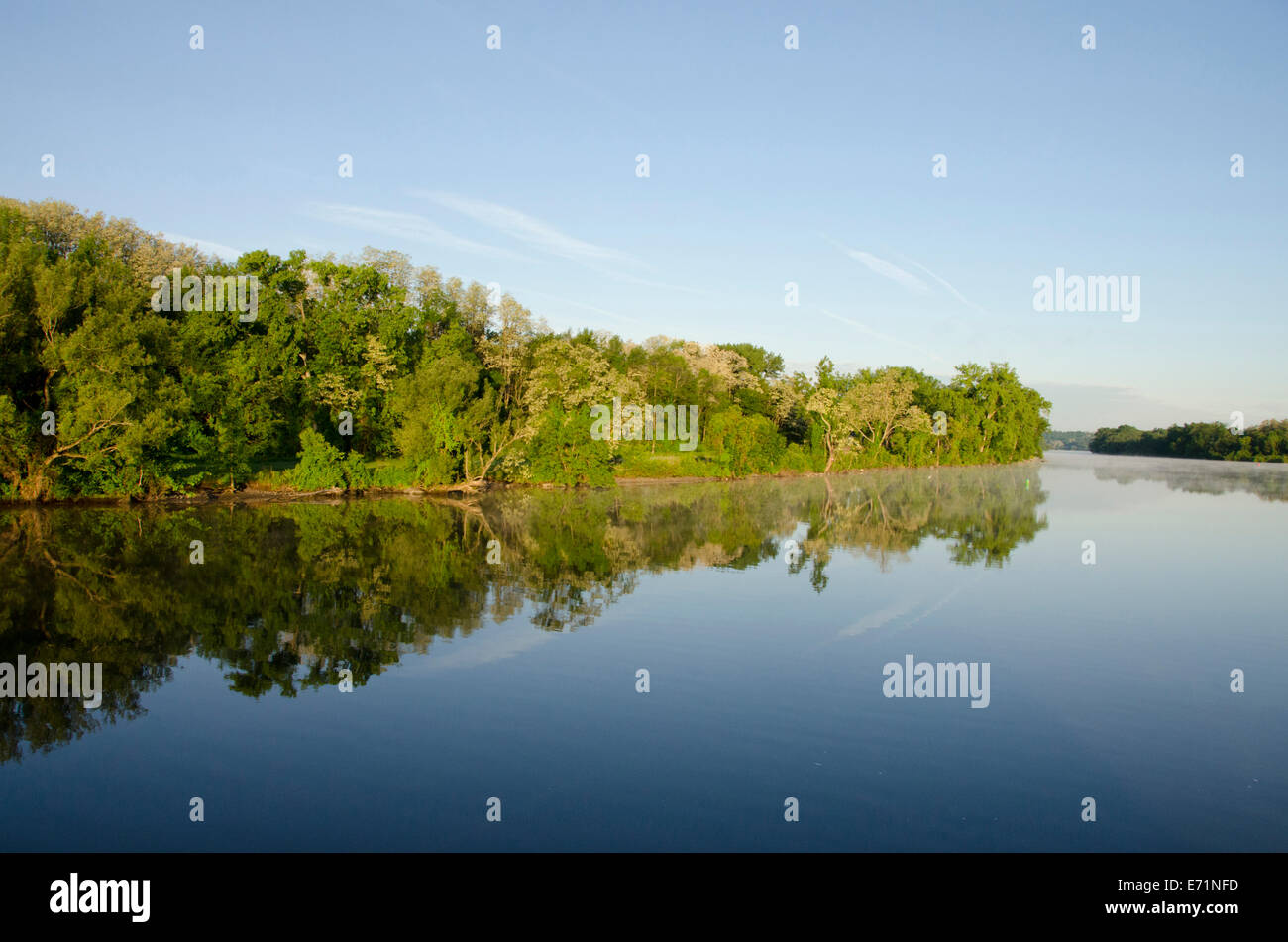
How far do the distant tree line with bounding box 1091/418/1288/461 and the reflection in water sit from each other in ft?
358

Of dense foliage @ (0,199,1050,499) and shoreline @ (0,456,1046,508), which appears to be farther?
A: shoreline @ (0,456,1046,508)

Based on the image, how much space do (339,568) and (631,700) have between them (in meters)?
11.6

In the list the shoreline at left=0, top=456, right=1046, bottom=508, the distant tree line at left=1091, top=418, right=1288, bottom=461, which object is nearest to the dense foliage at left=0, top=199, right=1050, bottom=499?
the shoreline at left=0, top=456, right=1046, bottom=508

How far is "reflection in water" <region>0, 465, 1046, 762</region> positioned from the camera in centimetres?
1261

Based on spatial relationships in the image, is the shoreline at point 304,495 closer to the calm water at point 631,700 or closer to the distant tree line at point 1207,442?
the calm water at point 631,700

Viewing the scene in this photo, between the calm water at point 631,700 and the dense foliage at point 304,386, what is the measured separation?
10283 mm

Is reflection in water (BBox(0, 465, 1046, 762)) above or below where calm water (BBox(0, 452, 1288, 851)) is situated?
above

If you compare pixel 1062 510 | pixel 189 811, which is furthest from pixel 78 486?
pixel 1062 510

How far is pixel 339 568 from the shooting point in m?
20.0

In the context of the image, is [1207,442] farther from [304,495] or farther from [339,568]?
[339,568]

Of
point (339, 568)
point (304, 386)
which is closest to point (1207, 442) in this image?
point (304, 386)

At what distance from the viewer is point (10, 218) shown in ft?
115

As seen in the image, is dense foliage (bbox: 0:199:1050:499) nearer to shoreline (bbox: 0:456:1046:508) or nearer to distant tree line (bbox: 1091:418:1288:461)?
shoreline (bbox: 0:456:1046:508)

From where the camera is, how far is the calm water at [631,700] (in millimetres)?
7641
